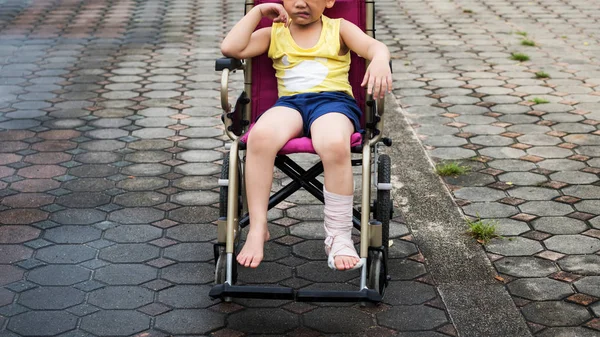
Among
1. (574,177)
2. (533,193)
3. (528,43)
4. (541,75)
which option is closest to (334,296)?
(533,193)

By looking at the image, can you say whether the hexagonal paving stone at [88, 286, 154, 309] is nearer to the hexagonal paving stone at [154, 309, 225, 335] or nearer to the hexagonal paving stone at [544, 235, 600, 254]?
the hexagonal paving stone at [154, 309, 225, 335]

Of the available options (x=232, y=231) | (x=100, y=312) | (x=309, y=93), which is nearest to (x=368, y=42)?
(x=309, y=93)

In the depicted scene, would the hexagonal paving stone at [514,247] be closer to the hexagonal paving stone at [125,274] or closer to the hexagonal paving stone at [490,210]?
the hexagonal paving stone at [490,210]

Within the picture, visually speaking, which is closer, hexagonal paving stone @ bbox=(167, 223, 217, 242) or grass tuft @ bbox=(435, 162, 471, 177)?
hexagonal paving stone @ bbox=(167, 223, 217, 242)

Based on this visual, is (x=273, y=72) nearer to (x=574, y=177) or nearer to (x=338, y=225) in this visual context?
(x=338, y=225)

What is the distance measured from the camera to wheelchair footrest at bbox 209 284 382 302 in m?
3.49

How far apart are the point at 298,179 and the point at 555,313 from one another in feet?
A: 4.17

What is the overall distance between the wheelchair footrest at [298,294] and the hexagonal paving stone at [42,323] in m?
0.68

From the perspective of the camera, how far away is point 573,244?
444 centimetres

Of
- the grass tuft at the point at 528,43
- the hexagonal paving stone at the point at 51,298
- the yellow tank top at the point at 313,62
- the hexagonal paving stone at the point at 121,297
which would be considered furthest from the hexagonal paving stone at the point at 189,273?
the grass tuft at the point at 528,43

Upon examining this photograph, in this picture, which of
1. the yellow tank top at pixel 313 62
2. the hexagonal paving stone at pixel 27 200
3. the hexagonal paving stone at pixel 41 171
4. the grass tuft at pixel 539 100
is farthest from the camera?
the grass tuft at pixel 539 100

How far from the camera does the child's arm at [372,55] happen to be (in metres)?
3.77

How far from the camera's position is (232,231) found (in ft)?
12.3

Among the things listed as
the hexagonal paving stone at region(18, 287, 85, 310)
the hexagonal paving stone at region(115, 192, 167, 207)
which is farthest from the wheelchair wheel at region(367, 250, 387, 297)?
the hexagonal paving stone at region(115, 192, 167, 207)
